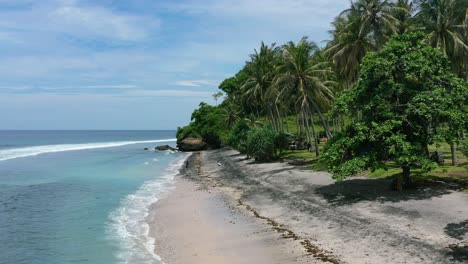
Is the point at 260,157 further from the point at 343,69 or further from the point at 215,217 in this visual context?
the point at 215,217

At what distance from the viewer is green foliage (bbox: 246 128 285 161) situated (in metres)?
41.2

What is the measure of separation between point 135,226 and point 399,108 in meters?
14.1

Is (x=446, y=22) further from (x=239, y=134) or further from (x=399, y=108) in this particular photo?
(x=239, y=134)

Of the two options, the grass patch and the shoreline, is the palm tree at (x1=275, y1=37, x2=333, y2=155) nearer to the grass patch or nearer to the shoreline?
the grass patch

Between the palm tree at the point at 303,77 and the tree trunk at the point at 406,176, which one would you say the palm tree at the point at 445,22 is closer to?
the palm tree at the point at 303,77

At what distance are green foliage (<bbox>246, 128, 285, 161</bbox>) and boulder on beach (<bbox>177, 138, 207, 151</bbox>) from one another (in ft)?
138

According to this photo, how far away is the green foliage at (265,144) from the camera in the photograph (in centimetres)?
4119

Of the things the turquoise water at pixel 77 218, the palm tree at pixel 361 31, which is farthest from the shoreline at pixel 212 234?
the palm tree at pixel 361 31

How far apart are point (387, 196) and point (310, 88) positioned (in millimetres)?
18408

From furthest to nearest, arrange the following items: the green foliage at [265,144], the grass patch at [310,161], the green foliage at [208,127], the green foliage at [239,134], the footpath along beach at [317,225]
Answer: the green foliage at [208,127] < the green foliage at [239,134] < the green foliage at [265,144] < the grass patch at [310,161] < the footpath along beach at [317,225]

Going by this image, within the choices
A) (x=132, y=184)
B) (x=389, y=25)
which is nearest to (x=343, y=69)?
(x=389, y=25)

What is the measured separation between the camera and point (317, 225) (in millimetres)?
17578

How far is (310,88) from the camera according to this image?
36781 millimetres

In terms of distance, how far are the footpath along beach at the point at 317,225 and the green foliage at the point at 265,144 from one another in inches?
531
